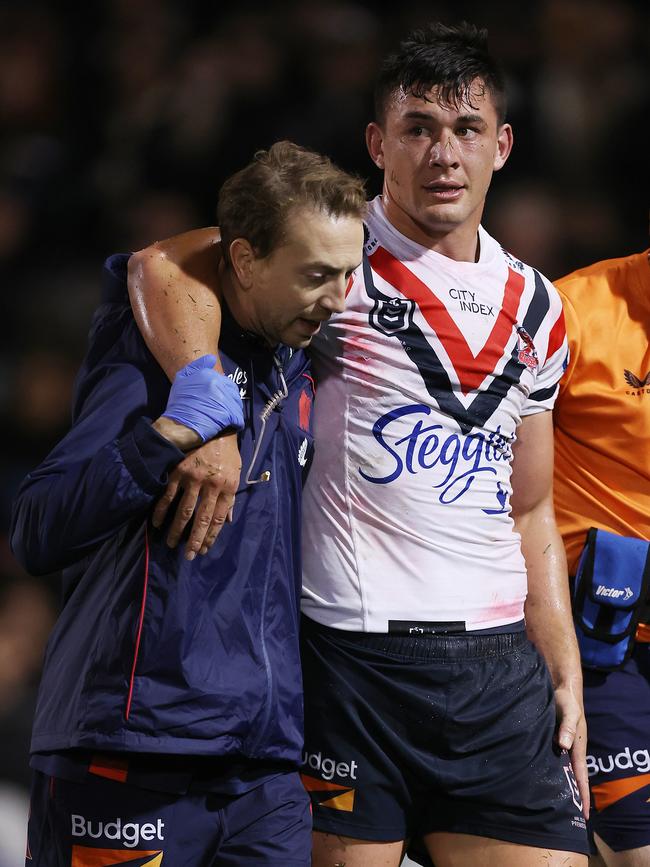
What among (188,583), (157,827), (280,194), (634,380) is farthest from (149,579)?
(634,380)

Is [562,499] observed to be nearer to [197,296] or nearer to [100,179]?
[197,296]

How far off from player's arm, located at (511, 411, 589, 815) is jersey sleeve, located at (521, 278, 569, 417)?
0.09ft

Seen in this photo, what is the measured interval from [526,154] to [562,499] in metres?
2.09

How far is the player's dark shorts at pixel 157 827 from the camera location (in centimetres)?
221

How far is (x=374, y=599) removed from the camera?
8.32 feet

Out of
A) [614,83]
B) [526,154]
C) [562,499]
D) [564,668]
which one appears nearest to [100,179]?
[526,154]

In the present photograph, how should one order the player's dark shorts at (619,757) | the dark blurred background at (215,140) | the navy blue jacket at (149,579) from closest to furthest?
the navy blue jacket at (149,579), the player's dark shorts at (619,757), the dark blurred background at (215,140)

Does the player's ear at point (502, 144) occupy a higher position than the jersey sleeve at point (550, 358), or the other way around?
the player's ear at point (502, 144)

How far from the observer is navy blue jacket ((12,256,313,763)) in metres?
2.11

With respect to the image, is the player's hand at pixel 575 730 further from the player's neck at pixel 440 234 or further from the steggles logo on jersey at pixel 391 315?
the player's neck at pixel 440 234

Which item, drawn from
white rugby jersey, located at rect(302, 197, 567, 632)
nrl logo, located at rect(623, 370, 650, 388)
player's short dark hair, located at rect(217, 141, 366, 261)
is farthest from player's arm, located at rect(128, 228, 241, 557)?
nrl logo, located at rect(623, 370, 650, 388)

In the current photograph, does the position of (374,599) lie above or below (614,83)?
below

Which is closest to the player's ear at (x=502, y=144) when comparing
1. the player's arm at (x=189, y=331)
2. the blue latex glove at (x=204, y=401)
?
the player's arm at (x=189, y=331)

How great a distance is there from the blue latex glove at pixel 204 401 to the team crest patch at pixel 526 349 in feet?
2.42
